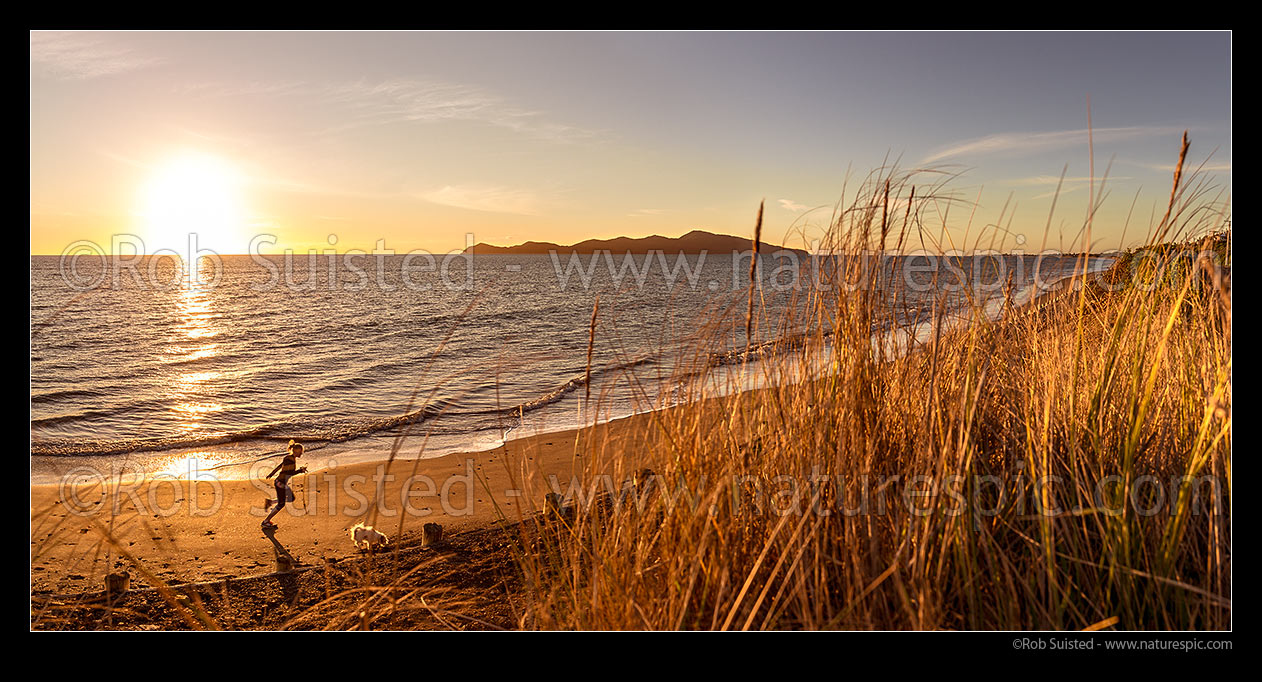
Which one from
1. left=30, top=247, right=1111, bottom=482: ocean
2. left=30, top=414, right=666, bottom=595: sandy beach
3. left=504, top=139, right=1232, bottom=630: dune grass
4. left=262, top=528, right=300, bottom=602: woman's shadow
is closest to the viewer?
left=504, top=139, right=1232, bottom=630: dune grass

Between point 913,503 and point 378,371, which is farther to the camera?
point 378,371

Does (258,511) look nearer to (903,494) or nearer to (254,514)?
(254,514)

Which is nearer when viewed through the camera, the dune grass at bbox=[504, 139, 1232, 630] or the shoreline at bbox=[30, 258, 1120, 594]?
the dune grass at bbox=[504, 139, 1232, 630]

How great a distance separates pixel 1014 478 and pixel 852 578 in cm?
74

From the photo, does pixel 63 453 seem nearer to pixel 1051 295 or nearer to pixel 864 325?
pixel 864 325

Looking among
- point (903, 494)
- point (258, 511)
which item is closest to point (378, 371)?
point (258, 511)

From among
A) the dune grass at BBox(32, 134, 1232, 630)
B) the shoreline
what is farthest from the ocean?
the shoreline

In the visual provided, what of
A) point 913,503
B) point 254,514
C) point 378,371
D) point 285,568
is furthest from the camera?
point 378,371

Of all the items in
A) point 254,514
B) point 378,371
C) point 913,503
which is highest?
point 913,503

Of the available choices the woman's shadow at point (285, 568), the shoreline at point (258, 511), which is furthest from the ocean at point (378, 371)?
the woman's shadow at point (285, 568)

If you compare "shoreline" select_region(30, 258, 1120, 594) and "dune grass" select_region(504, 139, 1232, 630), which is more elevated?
"dune grass" select_region(504, 139, 1232, 630)

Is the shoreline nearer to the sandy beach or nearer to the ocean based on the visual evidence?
the sandy beach

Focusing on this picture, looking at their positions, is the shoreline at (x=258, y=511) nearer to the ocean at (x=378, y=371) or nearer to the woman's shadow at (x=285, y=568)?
the woman's shadow at (x=285, y=568)
